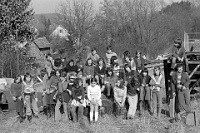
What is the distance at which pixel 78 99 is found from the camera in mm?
8547

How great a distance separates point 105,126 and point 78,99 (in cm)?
109

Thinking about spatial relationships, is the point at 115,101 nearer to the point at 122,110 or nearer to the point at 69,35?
the point at 122,110

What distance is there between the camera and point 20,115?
8.84 meters

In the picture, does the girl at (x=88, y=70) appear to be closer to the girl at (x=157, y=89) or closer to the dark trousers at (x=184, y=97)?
the girl at (x=157, y=89)

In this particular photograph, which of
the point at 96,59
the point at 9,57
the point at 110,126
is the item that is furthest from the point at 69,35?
the point at 110,126

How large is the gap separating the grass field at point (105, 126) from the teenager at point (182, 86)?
0.56 m

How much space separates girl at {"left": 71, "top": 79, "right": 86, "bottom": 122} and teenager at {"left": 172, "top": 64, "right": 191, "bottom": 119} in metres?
2.61

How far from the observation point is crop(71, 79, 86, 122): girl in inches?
333

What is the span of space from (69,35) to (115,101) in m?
33.6

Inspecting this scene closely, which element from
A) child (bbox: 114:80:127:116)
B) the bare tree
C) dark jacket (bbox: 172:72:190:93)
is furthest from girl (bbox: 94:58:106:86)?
the bare tree

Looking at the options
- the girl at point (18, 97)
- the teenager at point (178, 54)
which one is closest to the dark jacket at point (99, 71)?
the teenager at point (178, 54)

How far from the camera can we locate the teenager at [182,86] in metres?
8.30

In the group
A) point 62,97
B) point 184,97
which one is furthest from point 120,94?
point 184,97

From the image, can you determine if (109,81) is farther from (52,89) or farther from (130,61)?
(52,89)
